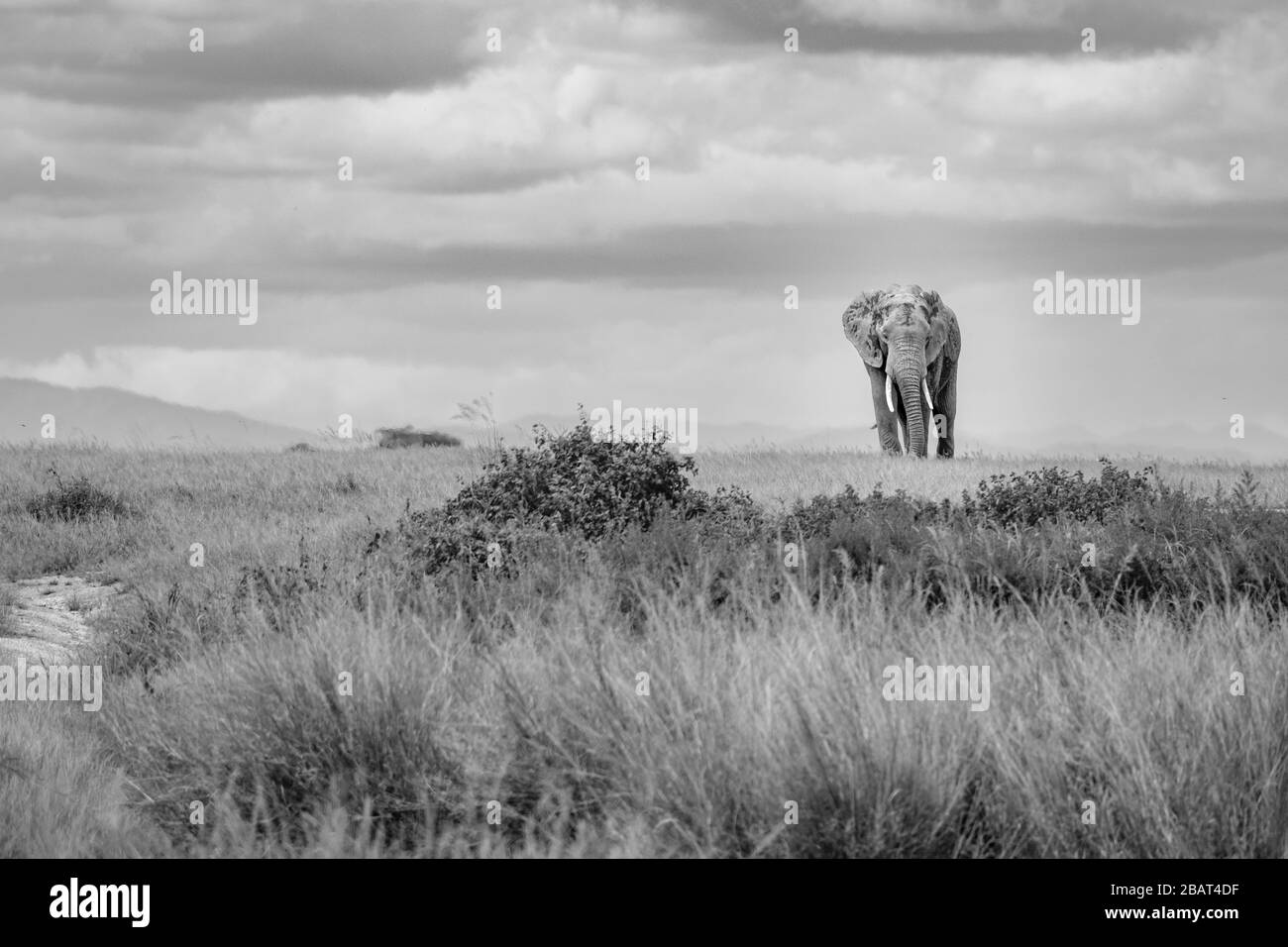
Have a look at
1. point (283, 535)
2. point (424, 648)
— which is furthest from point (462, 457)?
point (424, 648)

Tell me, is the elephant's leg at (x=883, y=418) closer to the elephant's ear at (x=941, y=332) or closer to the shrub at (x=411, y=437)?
the elephant's ear at (x=941, y=332)

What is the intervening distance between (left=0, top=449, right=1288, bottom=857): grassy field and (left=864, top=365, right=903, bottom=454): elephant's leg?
1611cm

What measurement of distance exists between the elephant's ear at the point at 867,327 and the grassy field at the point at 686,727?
1618cm

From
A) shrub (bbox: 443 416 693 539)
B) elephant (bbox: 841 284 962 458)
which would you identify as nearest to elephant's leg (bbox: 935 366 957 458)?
elephant (bbox: 841 284 962 458)

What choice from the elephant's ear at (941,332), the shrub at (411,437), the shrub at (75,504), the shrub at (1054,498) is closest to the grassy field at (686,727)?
the shrub at (1054,498)

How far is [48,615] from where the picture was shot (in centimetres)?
1295

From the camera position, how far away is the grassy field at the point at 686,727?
620 centimetres

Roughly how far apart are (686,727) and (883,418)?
20.7 meters

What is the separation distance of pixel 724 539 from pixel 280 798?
177 inches

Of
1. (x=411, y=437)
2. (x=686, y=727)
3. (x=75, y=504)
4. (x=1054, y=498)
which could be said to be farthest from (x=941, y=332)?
(x=686, y=727)
